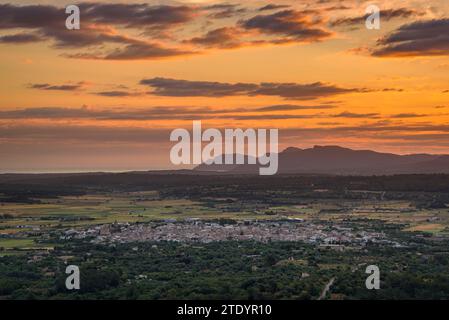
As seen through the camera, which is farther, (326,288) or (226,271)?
(226,271)

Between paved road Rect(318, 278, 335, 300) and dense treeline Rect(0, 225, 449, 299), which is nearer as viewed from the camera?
paved road Rect(318, 278, 335, 300)

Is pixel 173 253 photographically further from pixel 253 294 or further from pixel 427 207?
pixel 427 207

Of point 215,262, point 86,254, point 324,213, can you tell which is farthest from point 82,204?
point 215,262

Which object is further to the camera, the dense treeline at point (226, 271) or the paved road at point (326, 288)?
the dense treeline at point (226, 271)

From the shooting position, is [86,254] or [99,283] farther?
[86,254]

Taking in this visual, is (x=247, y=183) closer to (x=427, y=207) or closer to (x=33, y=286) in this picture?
(x=427, y=207)

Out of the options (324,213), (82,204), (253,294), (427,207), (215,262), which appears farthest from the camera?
(82,204)

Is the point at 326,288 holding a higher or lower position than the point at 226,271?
higher
